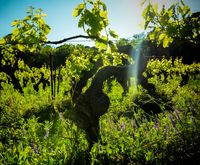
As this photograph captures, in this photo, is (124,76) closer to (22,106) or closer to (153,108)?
(153,108)

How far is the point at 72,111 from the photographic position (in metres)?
4.48

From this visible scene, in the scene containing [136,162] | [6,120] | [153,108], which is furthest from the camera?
[153,108]

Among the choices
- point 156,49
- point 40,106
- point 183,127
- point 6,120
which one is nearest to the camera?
point 183,127

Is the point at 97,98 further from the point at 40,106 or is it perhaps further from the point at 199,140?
the point at 40,106

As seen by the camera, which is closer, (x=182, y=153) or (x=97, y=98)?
(x=182, y=153)

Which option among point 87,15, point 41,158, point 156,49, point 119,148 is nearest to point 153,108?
point 119,148

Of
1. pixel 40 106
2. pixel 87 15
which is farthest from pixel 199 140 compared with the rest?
pixel 40 106

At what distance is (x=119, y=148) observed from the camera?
397 cm

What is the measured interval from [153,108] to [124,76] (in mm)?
4186

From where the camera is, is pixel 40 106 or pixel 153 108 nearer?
pixel 153 108

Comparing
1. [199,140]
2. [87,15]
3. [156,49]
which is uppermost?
[156,49]

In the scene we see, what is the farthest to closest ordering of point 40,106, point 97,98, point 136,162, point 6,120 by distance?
point 40,106 → point 6,120 → point 97,98 → point 136,162

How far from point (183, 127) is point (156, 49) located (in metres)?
18.7

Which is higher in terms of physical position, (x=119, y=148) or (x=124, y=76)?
(x=124, y=76)
